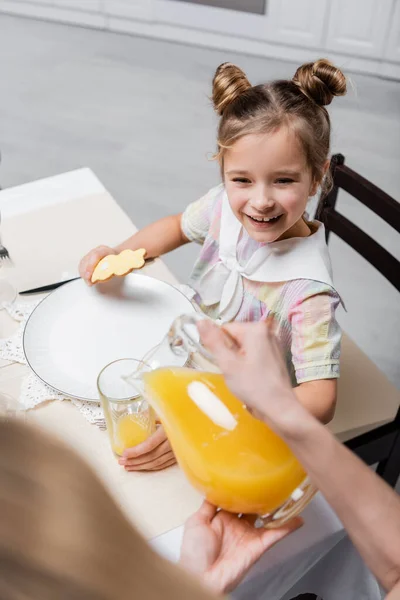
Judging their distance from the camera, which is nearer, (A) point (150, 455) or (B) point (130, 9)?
(A) point (150, 455)

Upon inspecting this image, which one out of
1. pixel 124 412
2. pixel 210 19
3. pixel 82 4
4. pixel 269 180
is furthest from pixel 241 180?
pixel 82 4

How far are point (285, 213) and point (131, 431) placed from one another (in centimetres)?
39


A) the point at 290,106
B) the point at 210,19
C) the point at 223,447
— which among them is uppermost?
the point at 290,106

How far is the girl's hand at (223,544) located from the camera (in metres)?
0.67

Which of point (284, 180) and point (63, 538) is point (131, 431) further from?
point (63, 538)

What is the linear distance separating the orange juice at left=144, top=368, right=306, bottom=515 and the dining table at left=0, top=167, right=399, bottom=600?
0.10m

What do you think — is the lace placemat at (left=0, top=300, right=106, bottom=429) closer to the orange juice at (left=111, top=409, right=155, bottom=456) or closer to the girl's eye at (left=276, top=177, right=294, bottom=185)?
the orange juice at (left=111, top=409, right=155, bottom=456)

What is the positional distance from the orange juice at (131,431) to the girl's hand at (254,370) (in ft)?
0.76

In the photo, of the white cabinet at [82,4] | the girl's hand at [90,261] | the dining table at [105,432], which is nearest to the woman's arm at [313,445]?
the dining table at [105,432]

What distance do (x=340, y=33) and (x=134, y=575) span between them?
123 inches

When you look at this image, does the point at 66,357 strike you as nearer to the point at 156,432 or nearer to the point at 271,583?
the point at 156,432

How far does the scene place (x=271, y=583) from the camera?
2.52 ft

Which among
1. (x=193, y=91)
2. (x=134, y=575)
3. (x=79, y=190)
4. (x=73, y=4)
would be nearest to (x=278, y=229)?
(x=79, y=190)

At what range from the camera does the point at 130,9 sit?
328 centimetres
